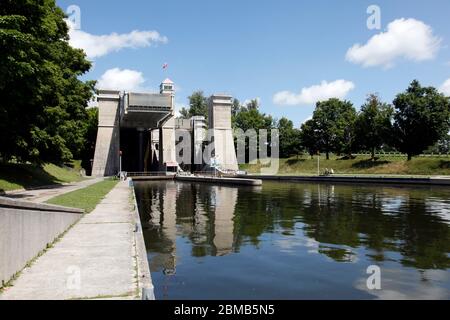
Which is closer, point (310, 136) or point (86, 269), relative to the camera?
point (86, 269)

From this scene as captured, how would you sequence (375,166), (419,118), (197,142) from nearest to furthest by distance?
(419,118) → (375,166) → (197,142)

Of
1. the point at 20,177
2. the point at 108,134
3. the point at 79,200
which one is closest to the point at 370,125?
the point at 108,134

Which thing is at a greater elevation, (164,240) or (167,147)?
(167,147)

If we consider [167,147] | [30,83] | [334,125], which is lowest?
[167,147]

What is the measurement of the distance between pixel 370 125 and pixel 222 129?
29.7 m

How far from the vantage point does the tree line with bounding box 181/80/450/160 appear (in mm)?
68125

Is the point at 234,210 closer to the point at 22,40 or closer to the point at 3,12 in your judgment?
the point at 22,40

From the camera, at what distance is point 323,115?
9500cm

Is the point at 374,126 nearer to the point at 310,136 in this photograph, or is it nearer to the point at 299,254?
the point at 310,136

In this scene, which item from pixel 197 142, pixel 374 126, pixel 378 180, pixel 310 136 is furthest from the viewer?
pixel 310 136

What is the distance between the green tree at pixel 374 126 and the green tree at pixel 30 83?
54387mm

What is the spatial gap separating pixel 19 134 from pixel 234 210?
52.8 feet

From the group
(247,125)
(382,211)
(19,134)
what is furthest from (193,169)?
(382,211)

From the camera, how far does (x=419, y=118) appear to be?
68.0 meters
